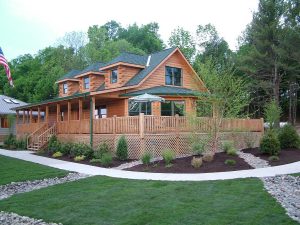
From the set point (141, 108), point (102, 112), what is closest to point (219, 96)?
point (141, 108)

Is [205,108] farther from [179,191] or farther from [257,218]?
A: [257,218]

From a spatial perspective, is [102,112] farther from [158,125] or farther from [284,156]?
[284,156]

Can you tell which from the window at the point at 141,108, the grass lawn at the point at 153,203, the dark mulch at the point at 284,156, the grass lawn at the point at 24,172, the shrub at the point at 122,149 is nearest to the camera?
the grass lawn at the point at 153,203

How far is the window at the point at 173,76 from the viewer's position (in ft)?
76.9

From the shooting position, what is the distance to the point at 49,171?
13.0 metres

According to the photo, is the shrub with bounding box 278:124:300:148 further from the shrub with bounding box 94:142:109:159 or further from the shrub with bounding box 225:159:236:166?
the shrub with bounding box 94:142:109:159

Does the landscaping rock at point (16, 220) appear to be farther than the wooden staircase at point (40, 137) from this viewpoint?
Result: No

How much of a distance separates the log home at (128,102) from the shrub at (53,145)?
2.72 ft

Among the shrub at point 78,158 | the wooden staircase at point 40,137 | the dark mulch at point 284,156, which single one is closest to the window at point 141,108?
the wooden staircase at point 40,137

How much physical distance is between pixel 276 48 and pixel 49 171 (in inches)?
998

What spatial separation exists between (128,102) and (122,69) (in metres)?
2.73

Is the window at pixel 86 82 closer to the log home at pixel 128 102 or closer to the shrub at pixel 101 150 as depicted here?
the log home at pixel 128 102

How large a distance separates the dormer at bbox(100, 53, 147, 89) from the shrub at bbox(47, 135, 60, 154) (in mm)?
5355

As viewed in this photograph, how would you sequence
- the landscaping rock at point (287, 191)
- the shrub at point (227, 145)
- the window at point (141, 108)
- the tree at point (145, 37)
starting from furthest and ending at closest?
the tree at point (145, 37)
the window at point (141, 108)
the shrub at point (227, 145)
the landscaping rock at point (287, 191)
